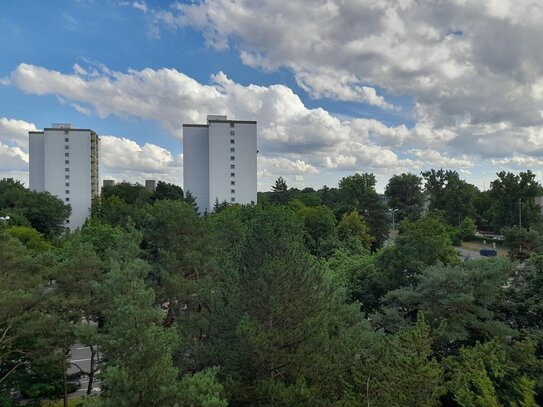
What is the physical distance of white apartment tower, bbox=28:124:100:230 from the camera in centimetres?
6266

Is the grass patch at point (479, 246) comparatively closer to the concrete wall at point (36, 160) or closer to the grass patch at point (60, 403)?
the grass patch at point (60, 403)

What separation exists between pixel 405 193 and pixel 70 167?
59.9 metres

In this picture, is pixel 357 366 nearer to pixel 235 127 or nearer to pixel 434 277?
pixel 434 277

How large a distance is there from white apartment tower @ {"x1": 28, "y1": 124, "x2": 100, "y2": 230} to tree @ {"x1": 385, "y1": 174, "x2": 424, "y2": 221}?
55.1 m

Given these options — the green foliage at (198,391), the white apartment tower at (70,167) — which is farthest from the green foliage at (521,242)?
the white apartment tower at (70,167)

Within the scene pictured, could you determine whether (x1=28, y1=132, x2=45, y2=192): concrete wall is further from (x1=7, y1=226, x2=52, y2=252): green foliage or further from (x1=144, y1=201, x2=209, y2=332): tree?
(x1=144, y1=201, x2=209, y2=332): tree

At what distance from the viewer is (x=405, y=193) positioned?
72188 mm

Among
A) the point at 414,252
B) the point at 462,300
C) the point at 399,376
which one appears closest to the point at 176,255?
the point at 414,252

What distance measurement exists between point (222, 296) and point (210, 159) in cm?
4621

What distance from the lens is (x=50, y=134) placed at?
62.9 m

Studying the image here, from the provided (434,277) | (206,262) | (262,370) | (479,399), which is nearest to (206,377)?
(262,370)

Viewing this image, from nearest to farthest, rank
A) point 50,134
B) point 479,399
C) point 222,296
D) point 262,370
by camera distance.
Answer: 1. point 479,399
2. point 262,370
3. point 222,296
4. point 50,134

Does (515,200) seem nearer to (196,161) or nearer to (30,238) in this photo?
(196,161)

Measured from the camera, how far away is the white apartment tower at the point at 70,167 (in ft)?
206
